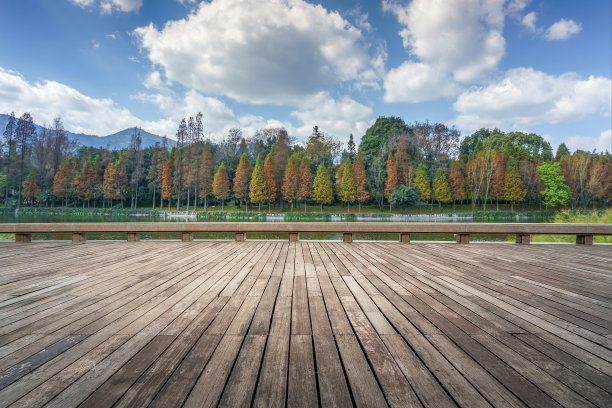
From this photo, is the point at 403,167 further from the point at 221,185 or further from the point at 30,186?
the point at 30,186

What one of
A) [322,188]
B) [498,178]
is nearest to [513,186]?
[498,178]

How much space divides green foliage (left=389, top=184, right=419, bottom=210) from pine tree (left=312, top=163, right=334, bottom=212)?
905 cm

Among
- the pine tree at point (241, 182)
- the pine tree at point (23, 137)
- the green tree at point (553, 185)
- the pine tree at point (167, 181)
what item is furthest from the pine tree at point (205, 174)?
the green tree at point (553, 185)

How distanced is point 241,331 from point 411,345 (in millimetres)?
1133

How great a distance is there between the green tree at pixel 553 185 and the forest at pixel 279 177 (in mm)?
128

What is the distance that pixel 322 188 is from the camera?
39156 millimetres

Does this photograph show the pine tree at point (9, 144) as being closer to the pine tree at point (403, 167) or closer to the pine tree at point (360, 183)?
the pine tree at point (360, 183)

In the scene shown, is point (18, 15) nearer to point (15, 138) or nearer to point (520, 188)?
point (15, 138)

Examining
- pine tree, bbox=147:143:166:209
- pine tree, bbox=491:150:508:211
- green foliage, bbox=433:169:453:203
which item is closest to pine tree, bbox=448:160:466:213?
green foliage, bbox=433:169:453:203

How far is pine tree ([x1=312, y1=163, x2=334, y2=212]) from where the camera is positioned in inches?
1542

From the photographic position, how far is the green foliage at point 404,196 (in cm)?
3662

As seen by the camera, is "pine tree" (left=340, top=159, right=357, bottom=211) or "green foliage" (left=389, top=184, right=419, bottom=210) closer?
"green foliage" (left=389, top=184, right=419, bottom=210)

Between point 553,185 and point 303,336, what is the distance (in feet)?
179

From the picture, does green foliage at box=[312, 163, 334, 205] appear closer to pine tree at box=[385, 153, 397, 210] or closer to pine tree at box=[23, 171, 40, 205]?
pine tree at box=[385, 153, 397, 210]
